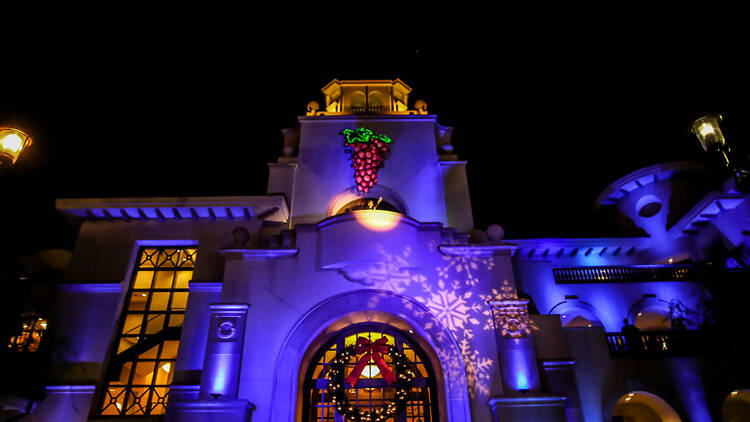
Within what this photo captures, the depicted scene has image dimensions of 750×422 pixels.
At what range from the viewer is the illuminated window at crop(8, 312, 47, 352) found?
49.0ft

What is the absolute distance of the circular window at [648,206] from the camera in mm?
25703

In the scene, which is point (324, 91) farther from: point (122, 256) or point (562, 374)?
point (562, 374)

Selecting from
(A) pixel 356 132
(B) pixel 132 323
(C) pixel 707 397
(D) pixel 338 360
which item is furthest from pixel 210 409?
(C) pixel 707 397

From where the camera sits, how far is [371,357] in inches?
563

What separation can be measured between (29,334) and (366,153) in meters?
14.3

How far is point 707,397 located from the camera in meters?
15.1

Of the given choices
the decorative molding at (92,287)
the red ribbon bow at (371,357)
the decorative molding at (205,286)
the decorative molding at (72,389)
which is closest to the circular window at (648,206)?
the red ribbon bow at (371,357)

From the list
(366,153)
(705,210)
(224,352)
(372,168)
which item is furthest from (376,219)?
Result: (705,210)

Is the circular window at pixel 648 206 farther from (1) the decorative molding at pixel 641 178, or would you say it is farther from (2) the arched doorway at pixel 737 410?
(2) the arched doorway at pixel 737 410

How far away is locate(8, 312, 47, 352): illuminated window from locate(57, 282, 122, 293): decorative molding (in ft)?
4.25

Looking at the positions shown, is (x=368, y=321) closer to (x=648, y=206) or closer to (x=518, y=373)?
(x=518, y=373)

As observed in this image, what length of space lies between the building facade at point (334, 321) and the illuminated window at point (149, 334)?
6cm

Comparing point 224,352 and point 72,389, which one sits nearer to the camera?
point 224,352

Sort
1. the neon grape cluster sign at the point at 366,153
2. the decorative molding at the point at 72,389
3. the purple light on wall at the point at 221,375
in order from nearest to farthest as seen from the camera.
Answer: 1. the purple light on wall at the point at 221,375
2. the decorative molding at the point at 72,389
3. the neon grape cluster sign at the point at 366,153
